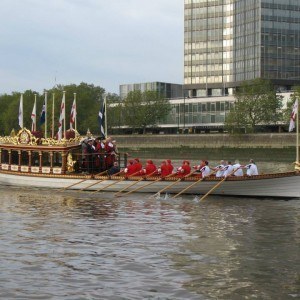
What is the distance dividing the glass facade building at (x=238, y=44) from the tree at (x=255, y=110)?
2696cm

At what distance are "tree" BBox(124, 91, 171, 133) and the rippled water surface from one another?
341ft

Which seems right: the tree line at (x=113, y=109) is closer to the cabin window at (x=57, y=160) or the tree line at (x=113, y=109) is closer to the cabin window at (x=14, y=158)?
the cabin window at (x=14, y=158)

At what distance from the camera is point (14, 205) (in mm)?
33969

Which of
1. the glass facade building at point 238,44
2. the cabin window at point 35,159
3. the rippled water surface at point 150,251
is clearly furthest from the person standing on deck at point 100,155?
the glass facade building at point 238,44

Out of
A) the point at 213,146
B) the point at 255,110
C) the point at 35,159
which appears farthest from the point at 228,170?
the point at 255,110

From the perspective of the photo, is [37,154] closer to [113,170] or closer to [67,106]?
[113,170]

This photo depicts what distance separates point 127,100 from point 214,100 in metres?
21.6

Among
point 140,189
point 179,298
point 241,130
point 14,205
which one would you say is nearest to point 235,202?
point 140,189

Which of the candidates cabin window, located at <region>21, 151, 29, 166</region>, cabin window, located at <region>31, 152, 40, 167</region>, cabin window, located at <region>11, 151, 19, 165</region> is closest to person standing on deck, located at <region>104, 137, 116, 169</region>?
cabin window, located at <region>31, 152, 40, 167</region>

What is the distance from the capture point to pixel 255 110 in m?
116

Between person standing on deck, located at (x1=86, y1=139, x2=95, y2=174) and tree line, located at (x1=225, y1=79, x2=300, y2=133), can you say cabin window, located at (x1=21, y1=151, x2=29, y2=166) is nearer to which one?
person standing on deck, located at (x1=86, y1=139, x2=95, y2=174)

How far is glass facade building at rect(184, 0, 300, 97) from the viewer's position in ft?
474

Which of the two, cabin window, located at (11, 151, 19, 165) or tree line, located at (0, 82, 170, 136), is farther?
tree line, located at (0, 82, 170, 136)

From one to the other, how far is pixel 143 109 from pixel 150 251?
116479 mm
